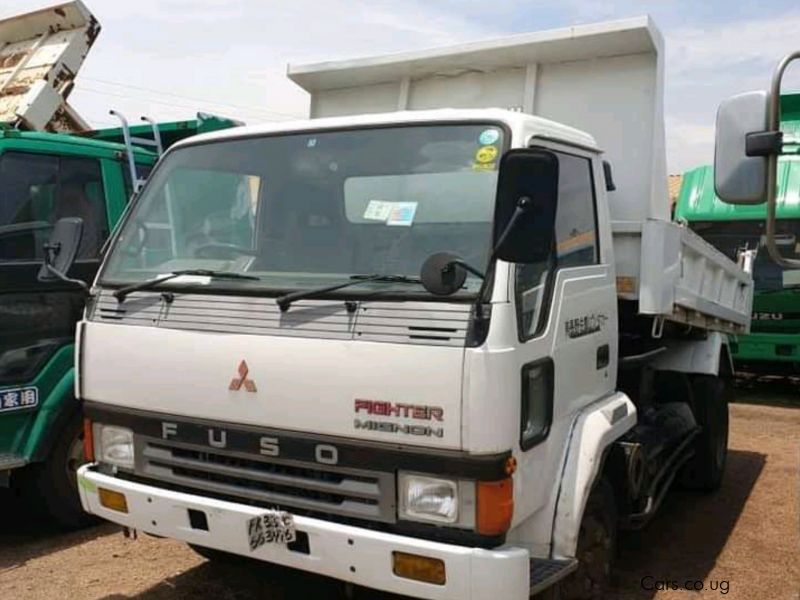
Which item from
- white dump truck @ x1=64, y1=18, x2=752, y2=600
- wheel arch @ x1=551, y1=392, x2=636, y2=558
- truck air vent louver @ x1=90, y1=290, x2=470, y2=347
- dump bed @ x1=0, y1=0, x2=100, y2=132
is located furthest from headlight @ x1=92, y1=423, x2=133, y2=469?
dump bed @ x1=0, y1=0, x2=100, y2=132

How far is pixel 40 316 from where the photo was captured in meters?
4.70

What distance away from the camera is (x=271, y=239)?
11.0 ft

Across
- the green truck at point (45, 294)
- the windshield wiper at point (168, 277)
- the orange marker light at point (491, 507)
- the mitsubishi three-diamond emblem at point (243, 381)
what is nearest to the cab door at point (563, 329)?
the orange marker light at point (491, 507)

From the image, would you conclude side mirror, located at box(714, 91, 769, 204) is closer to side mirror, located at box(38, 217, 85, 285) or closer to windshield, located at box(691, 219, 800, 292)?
side mirror, located at box(38, 217, 85, 285)

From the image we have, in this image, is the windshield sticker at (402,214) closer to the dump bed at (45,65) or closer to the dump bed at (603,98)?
the dump bed at (603,98)

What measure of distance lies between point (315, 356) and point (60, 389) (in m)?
2.49

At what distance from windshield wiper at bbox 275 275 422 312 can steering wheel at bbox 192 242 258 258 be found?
1.62ft

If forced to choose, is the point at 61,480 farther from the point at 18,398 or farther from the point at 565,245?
the point at 565,245

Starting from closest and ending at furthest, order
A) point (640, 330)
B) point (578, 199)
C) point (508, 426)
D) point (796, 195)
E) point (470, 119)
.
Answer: point (508, 426)
point (470, 119)
point (578, 199)
point (640, 330)
point (796, 195)

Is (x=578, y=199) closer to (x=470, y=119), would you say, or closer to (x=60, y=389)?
(x=470, y=119)

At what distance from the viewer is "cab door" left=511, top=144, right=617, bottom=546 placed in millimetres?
2961

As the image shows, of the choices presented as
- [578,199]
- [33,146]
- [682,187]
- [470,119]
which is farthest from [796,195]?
[33,146]

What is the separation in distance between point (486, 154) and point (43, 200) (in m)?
3.00

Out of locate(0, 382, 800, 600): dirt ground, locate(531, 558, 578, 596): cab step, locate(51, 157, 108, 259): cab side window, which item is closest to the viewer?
locate(531, 558, 578, 596): cab step
